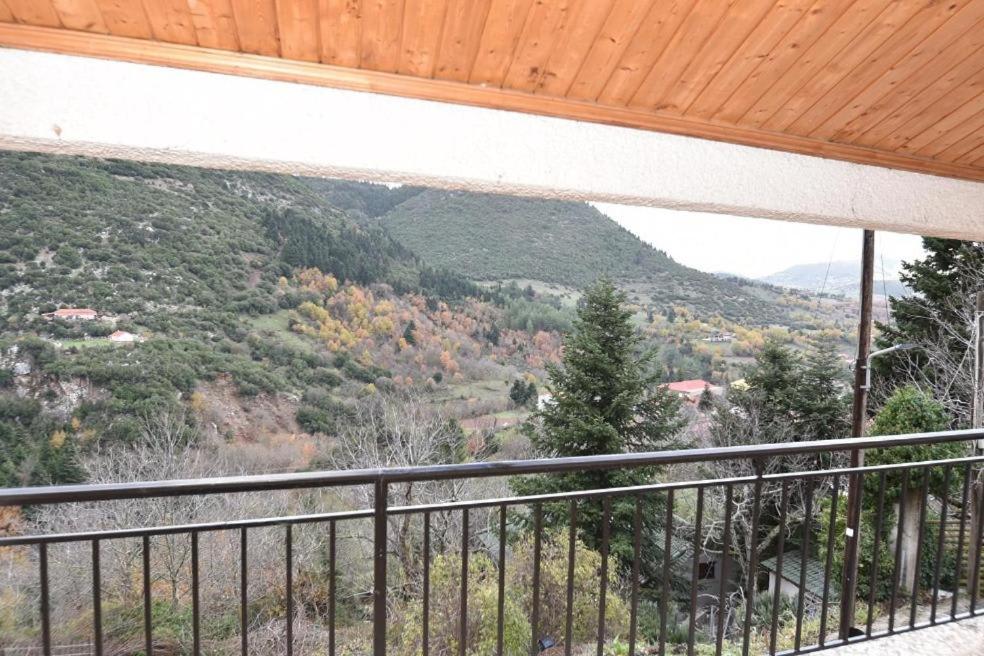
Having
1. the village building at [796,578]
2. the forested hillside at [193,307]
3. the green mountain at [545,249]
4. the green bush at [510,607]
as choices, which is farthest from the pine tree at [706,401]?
the green bush at [510,607]

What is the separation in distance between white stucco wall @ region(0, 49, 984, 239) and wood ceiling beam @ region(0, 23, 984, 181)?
0.08ft

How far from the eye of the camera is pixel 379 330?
1587 cm

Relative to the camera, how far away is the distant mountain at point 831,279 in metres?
12.7

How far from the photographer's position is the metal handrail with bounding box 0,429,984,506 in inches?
45.8

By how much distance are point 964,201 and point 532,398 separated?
38.8ft

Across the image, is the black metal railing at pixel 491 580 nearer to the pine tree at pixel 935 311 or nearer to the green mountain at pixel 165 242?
the pine tree at pixel 935 311

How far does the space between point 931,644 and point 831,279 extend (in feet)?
46.9

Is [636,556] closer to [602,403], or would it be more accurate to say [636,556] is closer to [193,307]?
[602,403]

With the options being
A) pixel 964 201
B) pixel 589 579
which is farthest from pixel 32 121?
pixel 589 579

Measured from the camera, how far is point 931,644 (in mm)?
1997

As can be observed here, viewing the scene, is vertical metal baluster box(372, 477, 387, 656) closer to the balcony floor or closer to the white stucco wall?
the white stucco wall

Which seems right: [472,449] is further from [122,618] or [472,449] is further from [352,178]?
[352,178]

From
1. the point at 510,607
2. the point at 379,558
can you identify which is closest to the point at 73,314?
the point at 510,607

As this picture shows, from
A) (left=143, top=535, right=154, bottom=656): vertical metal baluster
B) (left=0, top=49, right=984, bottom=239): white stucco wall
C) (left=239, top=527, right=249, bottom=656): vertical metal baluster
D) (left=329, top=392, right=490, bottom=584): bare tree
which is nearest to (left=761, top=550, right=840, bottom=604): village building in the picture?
(left=329, top=392, right=490, bottom=584): bare tree
